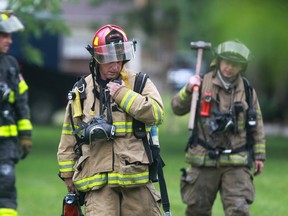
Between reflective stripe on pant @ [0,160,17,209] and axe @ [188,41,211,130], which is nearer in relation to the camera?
reflective stripe on pant @ [0,160,17,209]

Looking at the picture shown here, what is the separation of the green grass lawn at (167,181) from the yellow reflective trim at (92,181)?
4176 millimetres

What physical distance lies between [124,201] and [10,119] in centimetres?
223

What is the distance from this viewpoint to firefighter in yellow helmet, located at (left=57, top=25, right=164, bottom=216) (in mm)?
6129

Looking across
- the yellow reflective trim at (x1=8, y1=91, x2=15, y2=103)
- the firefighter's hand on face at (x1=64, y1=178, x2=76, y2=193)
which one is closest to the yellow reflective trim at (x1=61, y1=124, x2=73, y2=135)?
the firefighter's hand on face at (x1=64, y1=178, x2=76, y2=193)

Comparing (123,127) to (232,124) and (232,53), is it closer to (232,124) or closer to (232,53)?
(232,124)

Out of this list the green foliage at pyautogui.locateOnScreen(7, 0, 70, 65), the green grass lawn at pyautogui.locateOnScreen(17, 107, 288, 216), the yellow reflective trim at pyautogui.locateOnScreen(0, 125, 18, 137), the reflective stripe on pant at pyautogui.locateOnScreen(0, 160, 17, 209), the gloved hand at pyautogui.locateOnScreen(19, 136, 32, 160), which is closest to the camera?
the reflective stripe on pant at pyautogui.locateOnScreen(0, 160, 17, 209)

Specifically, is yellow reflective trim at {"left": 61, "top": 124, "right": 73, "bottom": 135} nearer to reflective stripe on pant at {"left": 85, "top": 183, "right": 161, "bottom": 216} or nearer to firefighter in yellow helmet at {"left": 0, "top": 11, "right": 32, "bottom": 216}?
reflective stripe on pant at {"left": 85, "top": 183, "right": 161, "bottom": 216}

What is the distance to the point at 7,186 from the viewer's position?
7988mm

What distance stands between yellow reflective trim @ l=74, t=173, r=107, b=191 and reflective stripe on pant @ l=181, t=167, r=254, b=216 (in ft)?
7.33

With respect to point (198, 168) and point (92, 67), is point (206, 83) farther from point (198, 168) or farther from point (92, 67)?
point (92, 67)

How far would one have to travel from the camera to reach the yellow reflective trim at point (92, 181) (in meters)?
6.20

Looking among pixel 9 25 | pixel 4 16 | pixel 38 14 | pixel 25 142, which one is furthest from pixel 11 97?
pixel 38 14

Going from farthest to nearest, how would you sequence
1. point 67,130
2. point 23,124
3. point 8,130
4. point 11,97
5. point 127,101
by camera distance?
point 23,124, point 11,97, point 8,130, point 67,130, point 127,101

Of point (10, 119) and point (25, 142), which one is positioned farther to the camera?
point (25, 142)
